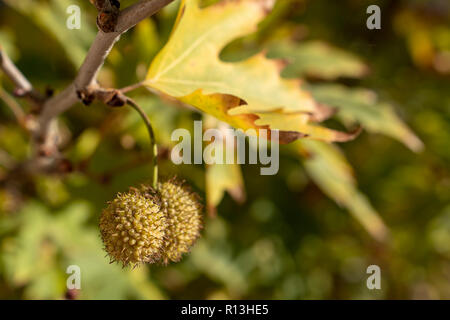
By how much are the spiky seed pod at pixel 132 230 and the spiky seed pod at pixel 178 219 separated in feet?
0.13

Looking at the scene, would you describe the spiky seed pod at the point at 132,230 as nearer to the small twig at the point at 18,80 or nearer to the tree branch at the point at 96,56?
the tree branch at the point at 96,56

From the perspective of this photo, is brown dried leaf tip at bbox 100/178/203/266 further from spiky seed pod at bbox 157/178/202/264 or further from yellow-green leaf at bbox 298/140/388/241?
yellow-green leaf at bbox 298/140/388/241

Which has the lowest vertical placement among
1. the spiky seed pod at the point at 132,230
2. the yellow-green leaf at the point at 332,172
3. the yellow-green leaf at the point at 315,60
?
the spiky seed pod at the point at 132,230

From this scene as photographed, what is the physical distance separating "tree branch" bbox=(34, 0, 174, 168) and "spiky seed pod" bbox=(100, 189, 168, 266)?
0.28m

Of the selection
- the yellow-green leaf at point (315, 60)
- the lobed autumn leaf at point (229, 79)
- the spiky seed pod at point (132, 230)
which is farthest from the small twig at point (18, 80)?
the yellow-green leaf at point (315, 60)

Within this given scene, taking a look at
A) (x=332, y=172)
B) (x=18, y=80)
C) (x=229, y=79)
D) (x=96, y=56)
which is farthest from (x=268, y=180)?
(x=96, y=56)

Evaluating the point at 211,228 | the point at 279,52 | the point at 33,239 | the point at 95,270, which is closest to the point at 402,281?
the point at 211,228

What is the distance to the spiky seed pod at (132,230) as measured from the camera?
1.05 meters

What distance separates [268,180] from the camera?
2.58 metres

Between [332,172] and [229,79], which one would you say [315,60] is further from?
[229,79]

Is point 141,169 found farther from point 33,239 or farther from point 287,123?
point 287,123

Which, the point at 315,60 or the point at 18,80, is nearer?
A: the point at 18,80

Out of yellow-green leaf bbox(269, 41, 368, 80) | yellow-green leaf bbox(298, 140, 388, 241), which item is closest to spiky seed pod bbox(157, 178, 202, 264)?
yellow-green leaf bbox(298, 140, 388, 241)

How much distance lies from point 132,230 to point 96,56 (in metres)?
0.39
